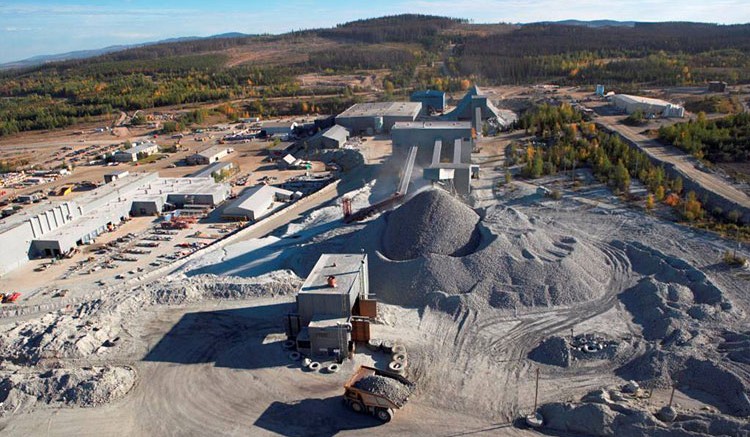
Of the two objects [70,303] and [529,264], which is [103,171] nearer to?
[70,303]

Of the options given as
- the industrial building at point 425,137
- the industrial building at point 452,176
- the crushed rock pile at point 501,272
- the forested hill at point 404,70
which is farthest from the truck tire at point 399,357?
the forested hill at point 404,70

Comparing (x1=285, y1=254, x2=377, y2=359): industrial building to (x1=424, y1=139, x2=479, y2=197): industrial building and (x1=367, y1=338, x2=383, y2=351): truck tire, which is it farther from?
(x1=424, y1=139, x2=479, y2=197): industrial building

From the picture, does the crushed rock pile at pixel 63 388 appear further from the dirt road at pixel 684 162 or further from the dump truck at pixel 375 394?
the dirt road at pixel 684 162

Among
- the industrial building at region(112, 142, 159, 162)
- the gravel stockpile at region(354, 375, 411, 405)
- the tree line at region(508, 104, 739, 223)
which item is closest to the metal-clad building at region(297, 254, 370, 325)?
the gravel stockpile at region(354, 375, 411, 405)

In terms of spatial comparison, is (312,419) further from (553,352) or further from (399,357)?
(553,352)

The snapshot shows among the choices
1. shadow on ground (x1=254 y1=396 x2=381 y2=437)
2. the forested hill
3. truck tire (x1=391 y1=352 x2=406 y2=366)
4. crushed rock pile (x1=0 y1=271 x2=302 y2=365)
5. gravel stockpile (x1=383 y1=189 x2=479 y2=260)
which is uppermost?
the forested hill

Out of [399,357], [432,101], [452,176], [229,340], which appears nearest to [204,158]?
[452,176]
